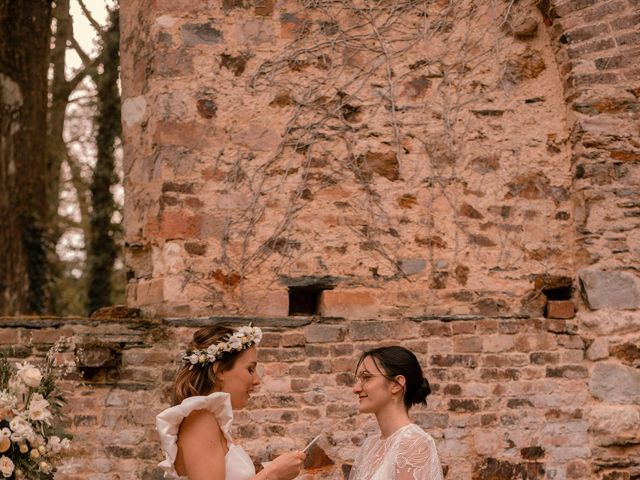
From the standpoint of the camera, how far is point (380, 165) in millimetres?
6484

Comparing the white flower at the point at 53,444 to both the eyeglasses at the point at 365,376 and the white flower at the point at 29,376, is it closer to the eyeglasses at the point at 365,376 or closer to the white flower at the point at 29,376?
the white flower at the point at 29,376

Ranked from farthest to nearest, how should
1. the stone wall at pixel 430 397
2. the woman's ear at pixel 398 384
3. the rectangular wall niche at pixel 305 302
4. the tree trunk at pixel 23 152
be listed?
the tree trunk at pixel 23 152
the rectangular wall niche at pixel 305 302
the stone wall at pixel 430 397
the woman's ear at pixel 398 384

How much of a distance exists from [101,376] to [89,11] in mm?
4485

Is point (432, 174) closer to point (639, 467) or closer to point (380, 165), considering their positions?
point (380, 165)

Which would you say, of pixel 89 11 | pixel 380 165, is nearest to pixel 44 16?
pixel 89 11

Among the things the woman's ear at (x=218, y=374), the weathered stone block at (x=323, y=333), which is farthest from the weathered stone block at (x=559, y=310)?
the woman's ear at (x=218, y=374)

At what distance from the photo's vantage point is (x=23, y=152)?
31.8ft

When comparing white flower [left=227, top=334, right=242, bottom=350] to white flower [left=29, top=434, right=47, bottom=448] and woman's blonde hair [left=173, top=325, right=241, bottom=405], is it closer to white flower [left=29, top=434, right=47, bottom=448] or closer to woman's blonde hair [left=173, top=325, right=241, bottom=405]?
woman's blonde hair [left=173, top=325, right=241, bottom=405]

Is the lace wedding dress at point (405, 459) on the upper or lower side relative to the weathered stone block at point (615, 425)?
upper

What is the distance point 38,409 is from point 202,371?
0.67 meters

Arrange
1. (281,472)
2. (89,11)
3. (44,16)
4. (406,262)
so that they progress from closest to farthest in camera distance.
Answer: (281,472) < (406,262) < (89,11) < (44,16)

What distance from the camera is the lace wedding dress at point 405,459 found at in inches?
159

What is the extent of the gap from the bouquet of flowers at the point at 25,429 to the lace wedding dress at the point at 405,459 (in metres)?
1.31

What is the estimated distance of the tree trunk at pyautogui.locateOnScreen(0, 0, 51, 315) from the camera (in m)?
9.42
